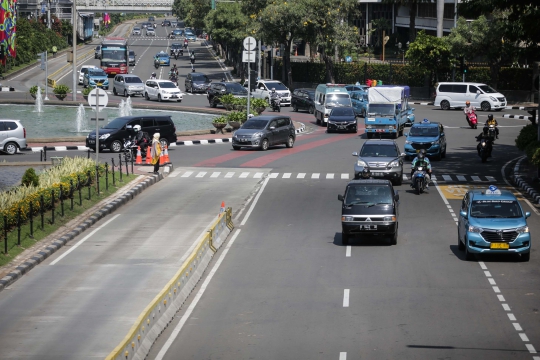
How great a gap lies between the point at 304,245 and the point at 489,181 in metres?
13.7

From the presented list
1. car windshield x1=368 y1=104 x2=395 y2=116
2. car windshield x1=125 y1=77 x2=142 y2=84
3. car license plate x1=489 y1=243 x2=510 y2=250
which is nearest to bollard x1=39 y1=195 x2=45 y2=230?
car license plate x1=489 y1=243 x2=510 y2=250

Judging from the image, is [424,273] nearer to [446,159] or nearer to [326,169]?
[326,169]

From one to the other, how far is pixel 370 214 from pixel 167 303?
8205 mm

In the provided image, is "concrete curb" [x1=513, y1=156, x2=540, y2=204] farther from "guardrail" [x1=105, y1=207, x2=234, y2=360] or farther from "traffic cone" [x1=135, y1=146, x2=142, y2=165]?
"traffic cone" [x1=135, y1=146, x2=142, y2=165]

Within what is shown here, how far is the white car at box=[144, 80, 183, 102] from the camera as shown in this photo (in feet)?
225

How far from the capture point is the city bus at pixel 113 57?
8819 cm

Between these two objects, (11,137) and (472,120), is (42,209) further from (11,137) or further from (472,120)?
(472,120)

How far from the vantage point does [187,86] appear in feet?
263

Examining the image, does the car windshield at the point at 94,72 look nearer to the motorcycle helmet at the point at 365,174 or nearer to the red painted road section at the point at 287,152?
the red painted road section at the point at 287,152

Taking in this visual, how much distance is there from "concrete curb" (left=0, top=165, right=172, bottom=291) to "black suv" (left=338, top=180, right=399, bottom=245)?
736cm

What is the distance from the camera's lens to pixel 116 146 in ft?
136

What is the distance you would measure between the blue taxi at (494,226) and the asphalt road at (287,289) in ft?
1.41

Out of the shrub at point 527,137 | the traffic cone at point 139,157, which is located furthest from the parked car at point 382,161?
the traffic cone at point 139,157

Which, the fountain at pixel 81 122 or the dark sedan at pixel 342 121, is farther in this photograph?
the fountain at pixel 81 122
